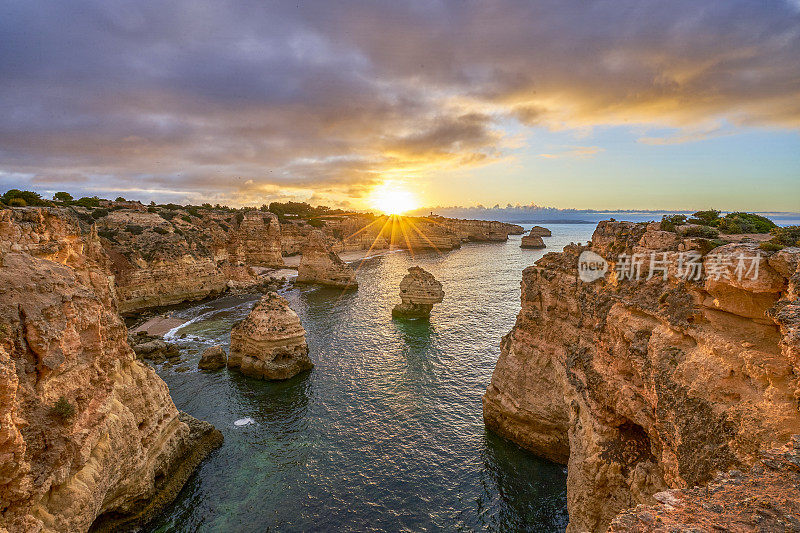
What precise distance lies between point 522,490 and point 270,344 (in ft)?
70.6

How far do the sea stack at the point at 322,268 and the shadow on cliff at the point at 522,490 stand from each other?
4812 centimetres

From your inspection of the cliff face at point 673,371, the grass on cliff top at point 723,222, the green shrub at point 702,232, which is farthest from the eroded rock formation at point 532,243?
the green shrub at point 702,232

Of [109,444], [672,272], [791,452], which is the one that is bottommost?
[109,444]

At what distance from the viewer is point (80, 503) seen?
471 inches

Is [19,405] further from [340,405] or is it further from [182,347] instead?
[182,347]

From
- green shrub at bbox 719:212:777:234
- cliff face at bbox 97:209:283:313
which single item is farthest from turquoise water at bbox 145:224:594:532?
green shrub at bbox 719:212:777:234

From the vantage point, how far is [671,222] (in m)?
12.9

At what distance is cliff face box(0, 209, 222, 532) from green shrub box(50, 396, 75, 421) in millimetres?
31

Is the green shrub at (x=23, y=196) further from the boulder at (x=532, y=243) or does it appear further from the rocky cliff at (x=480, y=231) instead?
the rocky cliff at (x=480, y=231)

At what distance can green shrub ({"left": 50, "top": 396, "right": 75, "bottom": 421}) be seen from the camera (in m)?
11.4

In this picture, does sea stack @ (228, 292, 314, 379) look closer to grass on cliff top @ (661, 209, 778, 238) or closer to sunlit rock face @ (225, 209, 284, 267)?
grass on cliff top @ (661, 209, 778, 238)

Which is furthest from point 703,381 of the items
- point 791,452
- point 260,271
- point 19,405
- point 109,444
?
point 260,271

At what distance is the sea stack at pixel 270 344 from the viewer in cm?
2948

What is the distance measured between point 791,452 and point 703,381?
2.31 m
